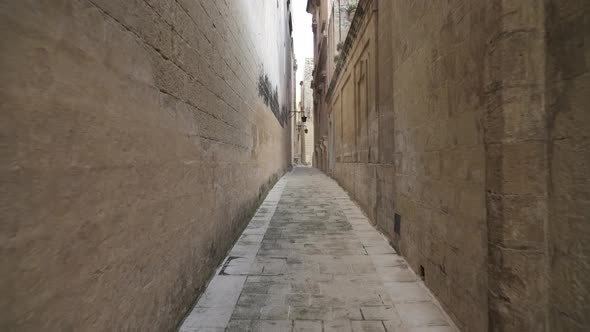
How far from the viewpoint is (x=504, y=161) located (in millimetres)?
1903

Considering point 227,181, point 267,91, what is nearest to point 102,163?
point 227,181

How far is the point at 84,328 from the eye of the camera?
4.71 ft

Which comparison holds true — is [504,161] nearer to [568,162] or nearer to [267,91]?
[568,162]

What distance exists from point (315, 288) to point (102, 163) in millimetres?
2395

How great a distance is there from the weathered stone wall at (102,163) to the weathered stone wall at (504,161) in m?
2.23

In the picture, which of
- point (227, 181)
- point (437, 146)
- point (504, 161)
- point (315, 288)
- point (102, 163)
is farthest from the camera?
point (227, 181)

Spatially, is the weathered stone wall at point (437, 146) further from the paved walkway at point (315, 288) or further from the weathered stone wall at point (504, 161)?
the paved walkway at point (315, 288)

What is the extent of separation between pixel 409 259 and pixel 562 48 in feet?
8.89

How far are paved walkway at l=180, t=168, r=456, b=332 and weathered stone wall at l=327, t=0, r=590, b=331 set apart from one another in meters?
0.33

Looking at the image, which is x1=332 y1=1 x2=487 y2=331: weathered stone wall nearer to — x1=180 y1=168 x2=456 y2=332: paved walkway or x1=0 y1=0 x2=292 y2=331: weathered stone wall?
x1=180 y1=168 x2=456 y2=332: paved walkway

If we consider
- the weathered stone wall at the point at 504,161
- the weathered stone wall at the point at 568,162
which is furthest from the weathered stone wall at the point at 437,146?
the weathered stone wall at the point at 568,162

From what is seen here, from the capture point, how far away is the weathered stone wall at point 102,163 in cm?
113

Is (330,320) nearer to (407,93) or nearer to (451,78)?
(451,78)

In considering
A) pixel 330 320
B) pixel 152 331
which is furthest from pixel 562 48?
pixel 152 331
